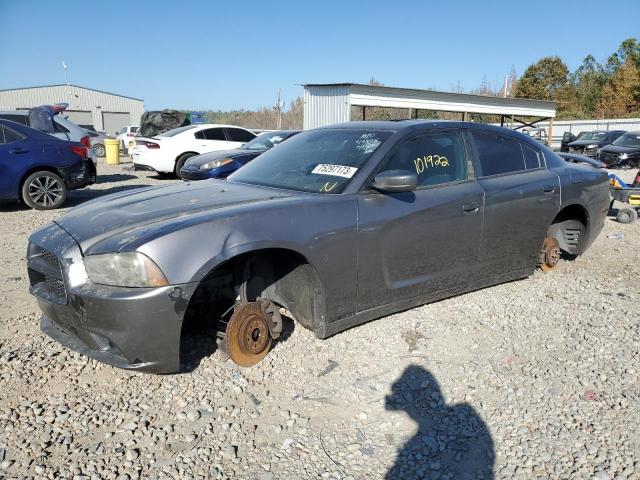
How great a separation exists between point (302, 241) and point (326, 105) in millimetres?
16803

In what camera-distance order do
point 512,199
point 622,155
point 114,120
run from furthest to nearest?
point 114,120 → point 622,155 → point 512,199

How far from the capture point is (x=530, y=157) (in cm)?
459

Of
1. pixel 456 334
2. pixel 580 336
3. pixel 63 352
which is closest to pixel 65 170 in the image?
pixel 63 352

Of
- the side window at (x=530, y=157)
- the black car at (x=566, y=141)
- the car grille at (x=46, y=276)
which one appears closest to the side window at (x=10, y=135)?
the car grille at (x=46, y=276)

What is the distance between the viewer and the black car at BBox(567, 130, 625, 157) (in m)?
22.1

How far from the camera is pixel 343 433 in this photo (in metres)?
2.58

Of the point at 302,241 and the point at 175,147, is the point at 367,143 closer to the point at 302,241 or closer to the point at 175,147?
the point at 302,241

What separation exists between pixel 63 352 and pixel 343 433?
6.51ft

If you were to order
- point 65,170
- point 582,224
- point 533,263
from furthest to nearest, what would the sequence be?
point 65,170 → point 582,224 → point 533,263

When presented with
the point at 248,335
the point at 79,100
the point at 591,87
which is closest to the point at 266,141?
the point at 248,335

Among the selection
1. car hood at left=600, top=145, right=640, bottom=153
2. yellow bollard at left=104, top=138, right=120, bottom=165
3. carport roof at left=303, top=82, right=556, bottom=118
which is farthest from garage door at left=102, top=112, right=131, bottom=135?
car hood at left=600, top=145, right=640, bottom=153

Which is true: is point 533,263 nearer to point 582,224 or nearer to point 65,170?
point 582,224

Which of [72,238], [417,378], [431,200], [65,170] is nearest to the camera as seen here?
[72,238]

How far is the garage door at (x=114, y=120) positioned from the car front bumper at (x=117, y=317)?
152 ft
